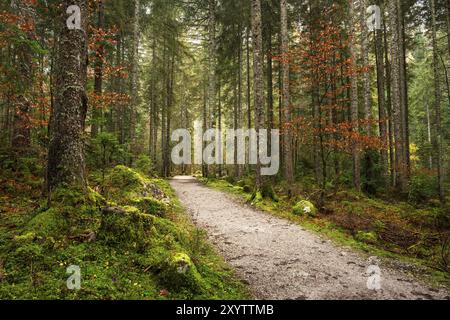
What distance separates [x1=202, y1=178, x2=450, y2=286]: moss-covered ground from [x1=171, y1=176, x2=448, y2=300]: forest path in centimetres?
64

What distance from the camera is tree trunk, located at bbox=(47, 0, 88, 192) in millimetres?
4879

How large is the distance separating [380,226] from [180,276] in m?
6.39

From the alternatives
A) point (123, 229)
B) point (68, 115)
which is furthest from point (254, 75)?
point (123, 229)

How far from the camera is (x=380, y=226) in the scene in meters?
7.80

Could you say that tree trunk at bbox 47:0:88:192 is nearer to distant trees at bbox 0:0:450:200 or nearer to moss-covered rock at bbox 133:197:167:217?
distant trees at bbox 0:0:450:200

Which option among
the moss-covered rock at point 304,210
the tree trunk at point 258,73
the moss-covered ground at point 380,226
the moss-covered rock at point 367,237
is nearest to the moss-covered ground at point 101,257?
the moss-covered ground at point 380,226

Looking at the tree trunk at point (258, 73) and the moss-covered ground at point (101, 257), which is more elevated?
the tree trunk at point (258, 73)

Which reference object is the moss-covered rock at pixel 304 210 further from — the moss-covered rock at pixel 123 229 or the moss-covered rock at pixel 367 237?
the moss-covered rock at pixel 123 229

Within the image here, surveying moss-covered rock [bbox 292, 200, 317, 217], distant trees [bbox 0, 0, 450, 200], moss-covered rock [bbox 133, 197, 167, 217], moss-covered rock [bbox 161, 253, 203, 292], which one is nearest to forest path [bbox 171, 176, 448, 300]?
moss-covered rock [bbox 161, 253, 203, 292]

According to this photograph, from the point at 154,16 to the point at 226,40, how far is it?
5700 millimetres

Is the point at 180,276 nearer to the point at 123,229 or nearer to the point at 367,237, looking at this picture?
the point at 123,229

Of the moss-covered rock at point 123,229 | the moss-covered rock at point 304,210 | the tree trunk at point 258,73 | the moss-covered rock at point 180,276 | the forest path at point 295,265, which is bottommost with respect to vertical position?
the forest path at point 295,265

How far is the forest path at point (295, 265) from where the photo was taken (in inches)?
155

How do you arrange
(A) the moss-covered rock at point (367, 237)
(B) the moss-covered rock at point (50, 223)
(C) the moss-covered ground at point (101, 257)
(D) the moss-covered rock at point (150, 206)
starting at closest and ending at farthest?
(C) the moss-covered ground at point (101, 257)
(B) the moss-covered rock at point (50, 223)
(A) the moss-covered rock at point (367, 237)
(D) the moss-covered rock at point (150, 206)
